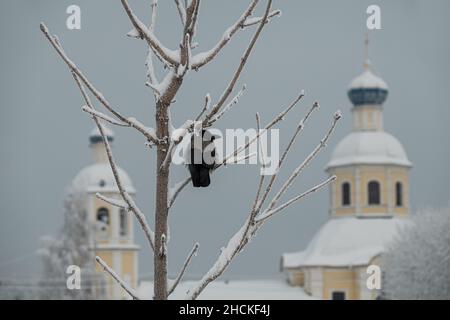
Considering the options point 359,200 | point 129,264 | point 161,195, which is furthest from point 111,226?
point 161,195

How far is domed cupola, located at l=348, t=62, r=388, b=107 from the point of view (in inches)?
1154

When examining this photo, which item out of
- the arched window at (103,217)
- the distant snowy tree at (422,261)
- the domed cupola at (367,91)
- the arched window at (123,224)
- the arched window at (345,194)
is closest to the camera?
the distant snowy tree at (422,261)

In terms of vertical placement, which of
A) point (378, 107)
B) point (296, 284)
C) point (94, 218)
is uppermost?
point (378, 107)

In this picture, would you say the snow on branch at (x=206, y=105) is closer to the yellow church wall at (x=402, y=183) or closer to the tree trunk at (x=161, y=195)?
the tree trunk at (x=161, y=195)

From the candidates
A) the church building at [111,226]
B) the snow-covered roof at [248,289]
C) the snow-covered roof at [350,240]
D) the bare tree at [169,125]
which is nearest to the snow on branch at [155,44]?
the bare tree at [169,125]

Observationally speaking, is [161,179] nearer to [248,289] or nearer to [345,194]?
[248,289]

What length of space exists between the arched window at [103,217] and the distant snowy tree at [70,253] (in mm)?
2773

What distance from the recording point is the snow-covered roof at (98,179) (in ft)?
87.1

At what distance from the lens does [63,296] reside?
20.5 meters

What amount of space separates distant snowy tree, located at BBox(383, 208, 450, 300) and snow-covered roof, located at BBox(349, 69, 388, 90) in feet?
20.7
